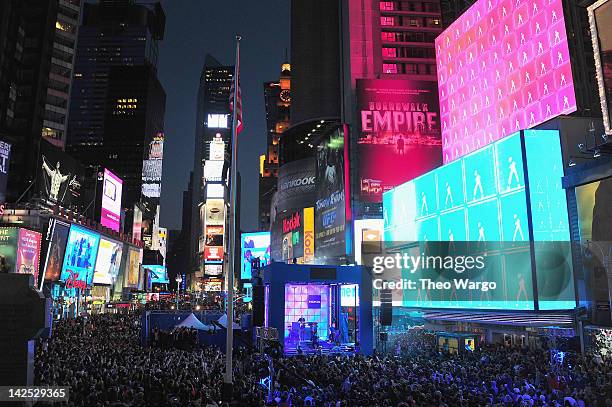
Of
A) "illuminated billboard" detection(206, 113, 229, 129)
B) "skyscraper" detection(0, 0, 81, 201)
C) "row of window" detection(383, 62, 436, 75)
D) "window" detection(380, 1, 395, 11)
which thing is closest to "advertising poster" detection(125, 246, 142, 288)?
"skyscraper" detection(0, 0, 81, 201)

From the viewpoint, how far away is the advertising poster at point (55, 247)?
5581 cm

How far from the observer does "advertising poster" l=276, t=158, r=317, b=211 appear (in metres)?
85.2

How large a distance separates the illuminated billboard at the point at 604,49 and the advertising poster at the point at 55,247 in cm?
5424

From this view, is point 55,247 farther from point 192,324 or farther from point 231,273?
point 231,273

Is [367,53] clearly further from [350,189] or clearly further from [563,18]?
[563,18]

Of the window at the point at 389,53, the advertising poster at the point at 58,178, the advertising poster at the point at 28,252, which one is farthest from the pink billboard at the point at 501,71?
the advertising poster at the point at 58,178

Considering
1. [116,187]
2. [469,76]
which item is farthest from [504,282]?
[116,187]

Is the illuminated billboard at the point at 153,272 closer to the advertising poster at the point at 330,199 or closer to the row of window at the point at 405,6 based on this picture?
the advertising poster at the point at 330,199

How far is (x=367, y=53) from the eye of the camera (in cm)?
6644

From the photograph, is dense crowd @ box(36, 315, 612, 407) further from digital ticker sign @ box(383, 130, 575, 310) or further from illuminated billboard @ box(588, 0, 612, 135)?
illuminated billboard @ box(588, 0, 612, 135)

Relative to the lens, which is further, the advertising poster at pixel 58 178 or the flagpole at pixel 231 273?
the advertising poster at pixel 58 178

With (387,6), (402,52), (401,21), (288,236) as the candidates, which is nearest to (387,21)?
(401,21)

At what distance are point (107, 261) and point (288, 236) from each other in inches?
1160

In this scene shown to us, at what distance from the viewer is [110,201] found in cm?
8262
